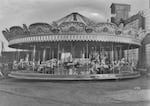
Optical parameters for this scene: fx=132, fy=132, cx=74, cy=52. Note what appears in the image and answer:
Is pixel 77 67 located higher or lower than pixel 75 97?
higher

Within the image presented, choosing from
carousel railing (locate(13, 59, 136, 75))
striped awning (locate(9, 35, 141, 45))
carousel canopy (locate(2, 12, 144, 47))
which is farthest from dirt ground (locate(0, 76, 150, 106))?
carousel canopy (locate(2, 12, 144, 47))

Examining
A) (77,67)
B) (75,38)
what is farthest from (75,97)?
(75,38)

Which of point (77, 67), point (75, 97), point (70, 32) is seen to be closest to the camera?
point (75, 97)

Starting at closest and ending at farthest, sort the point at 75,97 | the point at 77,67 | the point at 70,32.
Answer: the point at 75,97, the point at 70,32, the point at 77,67

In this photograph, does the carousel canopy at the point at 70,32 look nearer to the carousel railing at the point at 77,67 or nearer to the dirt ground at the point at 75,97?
the carousel railing at the point at 77,67

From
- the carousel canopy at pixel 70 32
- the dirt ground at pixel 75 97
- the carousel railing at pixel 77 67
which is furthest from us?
the carousel railing at pixel 77 67

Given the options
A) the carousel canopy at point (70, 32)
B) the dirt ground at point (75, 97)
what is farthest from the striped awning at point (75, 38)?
the dirt ground at point (75, 97)

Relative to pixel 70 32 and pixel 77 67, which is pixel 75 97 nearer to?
pixel 77 67

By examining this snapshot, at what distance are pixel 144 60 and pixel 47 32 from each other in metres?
12.0

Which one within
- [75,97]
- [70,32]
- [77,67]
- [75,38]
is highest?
[70,32]

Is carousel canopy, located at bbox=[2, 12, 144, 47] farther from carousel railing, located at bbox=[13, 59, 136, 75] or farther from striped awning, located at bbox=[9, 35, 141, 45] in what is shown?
carousel railing, located at bbox=[13, 59, 136, 75]

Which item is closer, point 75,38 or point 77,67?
point 75,38

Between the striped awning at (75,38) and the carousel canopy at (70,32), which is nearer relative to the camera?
the carousel canopy at (70,32)


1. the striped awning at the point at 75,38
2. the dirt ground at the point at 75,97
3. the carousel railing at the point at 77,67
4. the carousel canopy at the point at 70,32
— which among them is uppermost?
the carousel canopy at the point at 70,32
